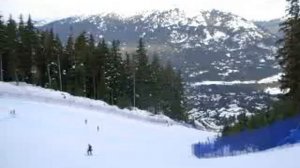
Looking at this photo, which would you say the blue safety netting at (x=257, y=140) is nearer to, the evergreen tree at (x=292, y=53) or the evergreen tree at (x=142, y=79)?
the evergreen tree at (x=292, y=53)

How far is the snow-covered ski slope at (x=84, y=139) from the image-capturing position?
31.0 meters

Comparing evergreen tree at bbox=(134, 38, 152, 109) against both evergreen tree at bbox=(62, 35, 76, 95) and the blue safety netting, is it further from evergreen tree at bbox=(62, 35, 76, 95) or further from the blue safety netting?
the blue safety netting

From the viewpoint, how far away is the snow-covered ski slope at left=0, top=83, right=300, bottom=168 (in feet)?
102

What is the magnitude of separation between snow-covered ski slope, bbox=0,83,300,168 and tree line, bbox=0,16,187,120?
35.5 ft

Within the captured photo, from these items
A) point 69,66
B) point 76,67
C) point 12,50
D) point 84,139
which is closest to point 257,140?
point 84,139

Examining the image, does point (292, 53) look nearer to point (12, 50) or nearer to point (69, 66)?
point (12, 50)

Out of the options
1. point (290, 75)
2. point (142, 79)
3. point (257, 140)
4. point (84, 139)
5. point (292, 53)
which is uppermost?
point (292, 53)

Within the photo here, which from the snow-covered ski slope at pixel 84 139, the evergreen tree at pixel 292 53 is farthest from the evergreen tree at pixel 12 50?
the evergreen tree at pixel 292 53

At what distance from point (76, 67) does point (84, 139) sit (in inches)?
1685

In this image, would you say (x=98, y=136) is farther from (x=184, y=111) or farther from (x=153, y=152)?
(x=184, y=111)

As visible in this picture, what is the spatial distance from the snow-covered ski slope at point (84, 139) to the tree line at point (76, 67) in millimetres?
10820

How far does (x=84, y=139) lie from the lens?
4909cm

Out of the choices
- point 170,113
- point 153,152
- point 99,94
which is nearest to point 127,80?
point 99,94

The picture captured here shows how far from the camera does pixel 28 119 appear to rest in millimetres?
54000
